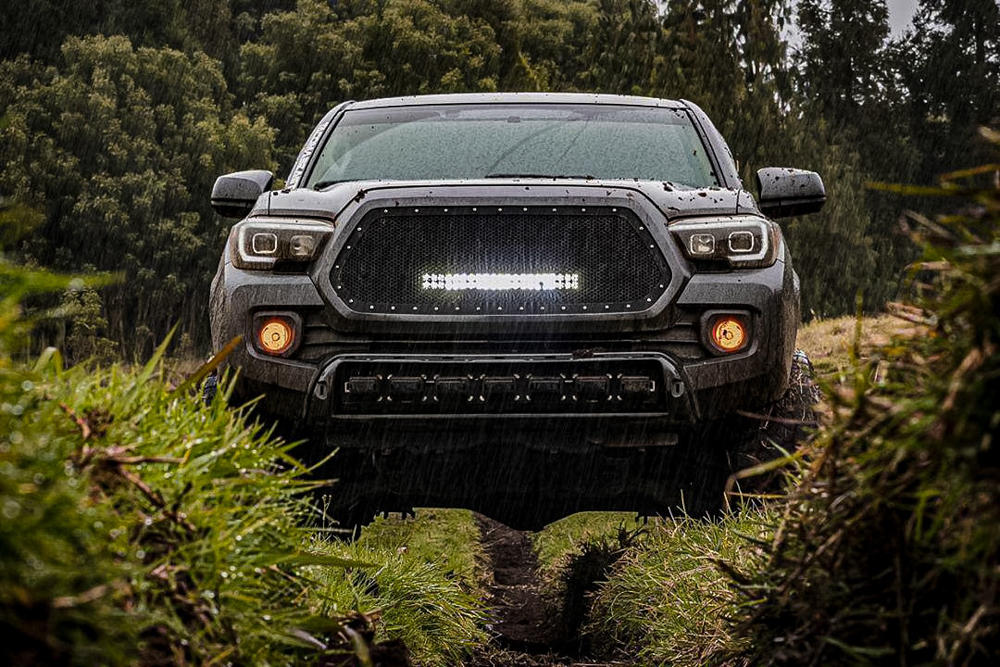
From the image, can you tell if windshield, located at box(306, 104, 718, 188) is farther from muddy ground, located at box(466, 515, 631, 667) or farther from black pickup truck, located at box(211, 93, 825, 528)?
muddy ground, located at box(466, 515, 631, 667)

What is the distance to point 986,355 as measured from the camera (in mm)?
1909

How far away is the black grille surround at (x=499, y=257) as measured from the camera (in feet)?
15.7

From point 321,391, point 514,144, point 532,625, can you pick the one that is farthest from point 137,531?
point 532,625

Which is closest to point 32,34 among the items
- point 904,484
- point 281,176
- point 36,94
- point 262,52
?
point 36,94

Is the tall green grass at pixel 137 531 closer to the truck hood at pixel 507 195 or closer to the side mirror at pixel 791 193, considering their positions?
the truck hood at pixel 507 195

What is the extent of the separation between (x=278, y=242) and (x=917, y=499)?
3141 mm

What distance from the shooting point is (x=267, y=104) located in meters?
48.2

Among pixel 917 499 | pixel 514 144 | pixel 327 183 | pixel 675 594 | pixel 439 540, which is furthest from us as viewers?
pixel 439 540

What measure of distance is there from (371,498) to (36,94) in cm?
4769

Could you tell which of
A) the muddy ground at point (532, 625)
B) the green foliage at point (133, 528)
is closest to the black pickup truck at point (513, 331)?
the muddy ground at point (532, 625)

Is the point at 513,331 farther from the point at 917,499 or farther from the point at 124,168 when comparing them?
the point at 124,168

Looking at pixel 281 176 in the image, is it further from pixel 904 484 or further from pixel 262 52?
pixel 904 484

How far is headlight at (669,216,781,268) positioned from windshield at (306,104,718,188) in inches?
35.2

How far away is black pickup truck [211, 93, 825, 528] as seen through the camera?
15.1 ft
